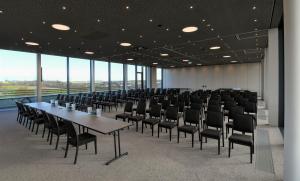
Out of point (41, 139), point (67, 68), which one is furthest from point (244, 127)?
point (67, 68)

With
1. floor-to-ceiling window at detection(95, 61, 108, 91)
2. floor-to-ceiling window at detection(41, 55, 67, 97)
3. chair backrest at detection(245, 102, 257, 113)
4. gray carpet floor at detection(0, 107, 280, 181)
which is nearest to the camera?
gray carpet floor at detection(0, 107, 280, 181)

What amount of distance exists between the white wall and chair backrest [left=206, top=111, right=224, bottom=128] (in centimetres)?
1742

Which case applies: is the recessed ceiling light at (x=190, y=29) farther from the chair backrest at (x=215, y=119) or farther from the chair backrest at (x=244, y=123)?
the chair backrest at (x=244, y=123)

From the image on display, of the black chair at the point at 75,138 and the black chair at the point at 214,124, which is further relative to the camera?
the black chair at the point at 214,124

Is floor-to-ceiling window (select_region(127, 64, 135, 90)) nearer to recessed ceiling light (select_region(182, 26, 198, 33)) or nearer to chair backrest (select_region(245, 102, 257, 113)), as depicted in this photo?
recessed ceiling light (select_region(182, 26, 198, 33))

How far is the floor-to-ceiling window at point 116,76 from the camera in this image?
17.2m

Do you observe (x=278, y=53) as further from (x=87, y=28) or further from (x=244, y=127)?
(x=87, y=28)

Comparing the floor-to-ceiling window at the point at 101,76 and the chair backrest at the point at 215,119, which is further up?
the floor-to-ceiling window at the point at 101,76

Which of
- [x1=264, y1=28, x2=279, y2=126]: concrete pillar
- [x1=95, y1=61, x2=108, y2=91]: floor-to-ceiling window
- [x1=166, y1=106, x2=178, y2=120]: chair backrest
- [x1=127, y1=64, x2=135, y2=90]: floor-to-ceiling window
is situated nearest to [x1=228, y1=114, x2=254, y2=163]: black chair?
[x1=166, y1=106, x2=178, y2=120]: chair backrest

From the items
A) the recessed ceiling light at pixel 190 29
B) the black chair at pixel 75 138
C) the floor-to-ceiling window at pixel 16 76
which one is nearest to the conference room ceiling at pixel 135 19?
the recessed ceiling light at pixel 190 29

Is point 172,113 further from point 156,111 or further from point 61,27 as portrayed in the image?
point 61,27

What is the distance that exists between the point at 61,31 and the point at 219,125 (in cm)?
690

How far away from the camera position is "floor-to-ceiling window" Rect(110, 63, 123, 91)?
679 inches

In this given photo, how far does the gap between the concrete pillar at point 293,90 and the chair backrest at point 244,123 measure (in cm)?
157
